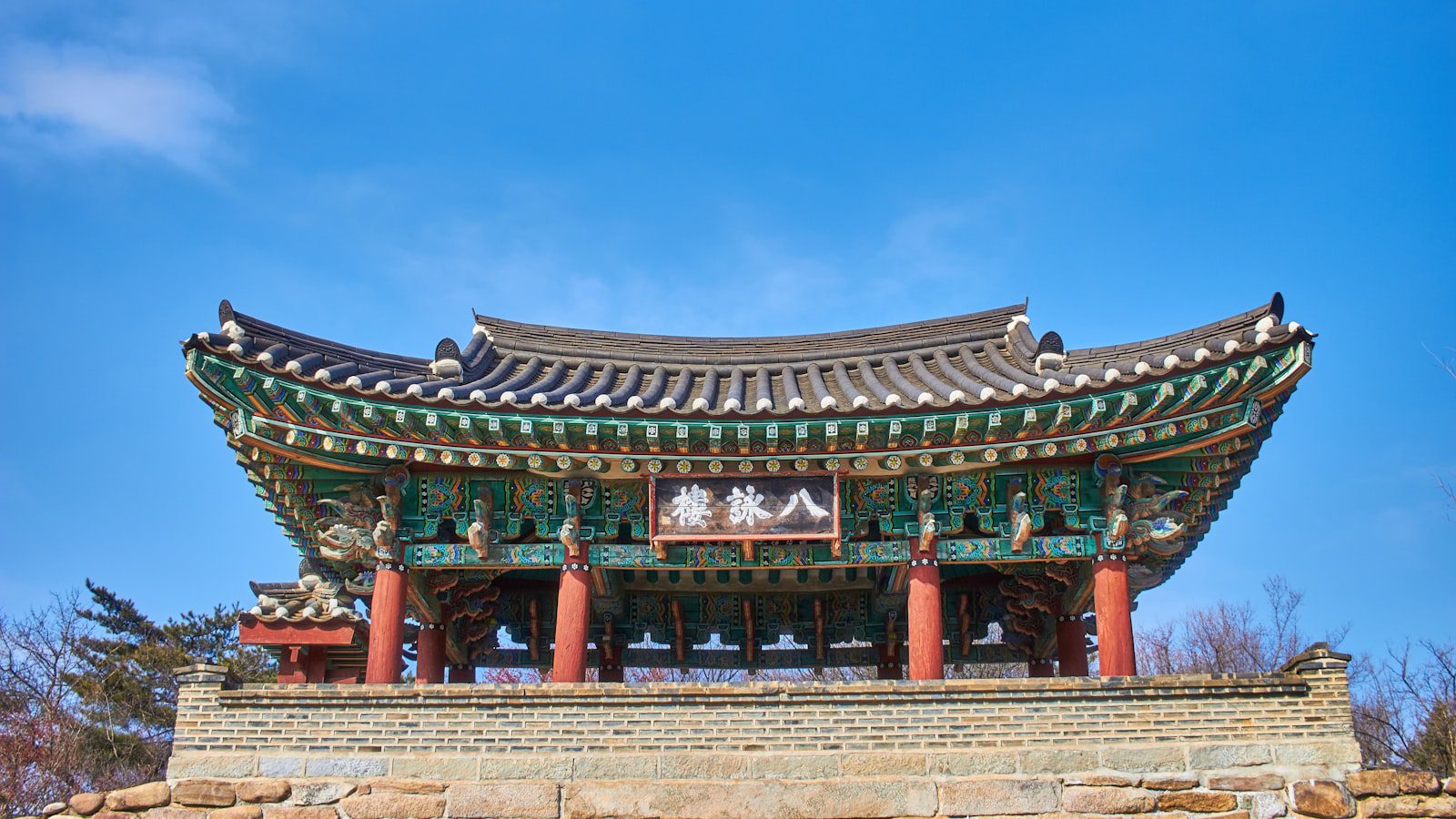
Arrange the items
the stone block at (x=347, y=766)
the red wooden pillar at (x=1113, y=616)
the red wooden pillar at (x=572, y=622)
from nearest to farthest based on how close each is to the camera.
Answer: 1. the stone block at (x=347, y=766)
2. the red wooden pillar at (x=1113, y=616)
3. the red wooden pillar at (x=572, y=622)

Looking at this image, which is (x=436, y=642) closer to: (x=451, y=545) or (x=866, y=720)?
(x=451, y=545)

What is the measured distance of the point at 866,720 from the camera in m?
12.3

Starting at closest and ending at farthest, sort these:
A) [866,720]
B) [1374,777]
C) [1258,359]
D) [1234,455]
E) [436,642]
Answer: [1374,777], [866,720], [1258,359], [1234,455], [436,642]

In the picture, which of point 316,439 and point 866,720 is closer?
point 866,720

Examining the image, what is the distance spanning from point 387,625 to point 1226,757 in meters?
9.23

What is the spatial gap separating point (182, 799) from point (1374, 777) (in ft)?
35.4

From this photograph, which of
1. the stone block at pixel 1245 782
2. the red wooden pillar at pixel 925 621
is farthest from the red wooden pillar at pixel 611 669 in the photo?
the stone block at pixel 1245 782

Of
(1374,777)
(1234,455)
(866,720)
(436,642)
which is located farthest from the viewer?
(436,642)

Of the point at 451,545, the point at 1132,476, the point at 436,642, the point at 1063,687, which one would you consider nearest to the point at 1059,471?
the point at 1132,476

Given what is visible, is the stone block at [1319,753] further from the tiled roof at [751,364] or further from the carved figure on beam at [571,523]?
the carved figure on beam at [571,523]

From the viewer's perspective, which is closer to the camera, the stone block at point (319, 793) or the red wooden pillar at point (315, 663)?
the stone block at point (319, 793)

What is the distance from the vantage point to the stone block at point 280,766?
12227 millimetres

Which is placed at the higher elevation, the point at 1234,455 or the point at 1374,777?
the point at 1234,455

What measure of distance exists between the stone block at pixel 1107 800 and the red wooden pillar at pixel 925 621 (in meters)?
3.10
